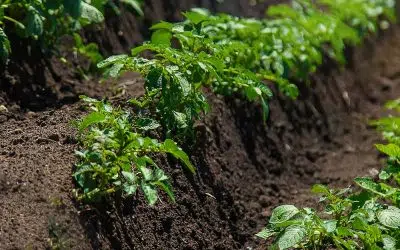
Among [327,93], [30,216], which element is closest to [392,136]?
[327,93]

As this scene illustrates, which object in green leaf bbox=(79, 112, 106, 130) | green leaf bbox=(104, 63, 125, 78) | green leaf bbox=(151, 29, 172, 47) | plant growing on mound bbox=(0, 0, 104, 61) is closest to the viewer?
green leaf bbox=(79, 112, 106, 130)

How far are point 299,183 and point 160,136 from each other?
1.36 m

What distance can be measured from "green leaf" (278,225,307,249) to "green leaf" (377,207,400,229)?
0.35 meters

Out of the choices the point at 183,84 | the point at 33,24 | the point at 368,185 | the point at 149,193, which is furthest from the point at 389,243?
the point at 33,24

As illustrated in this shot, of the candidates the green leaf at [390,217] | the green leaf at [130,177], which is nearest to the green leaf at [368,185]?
the green leaf at [390,217]

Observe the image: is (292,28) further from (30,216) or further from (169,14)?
(30,216)

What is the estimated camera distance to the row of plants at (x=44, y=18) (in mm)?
4129

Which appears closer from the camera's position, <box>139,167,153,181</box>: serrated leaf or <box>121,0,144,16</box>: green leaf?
<box>139,167,153,181</box>: serrated leaf

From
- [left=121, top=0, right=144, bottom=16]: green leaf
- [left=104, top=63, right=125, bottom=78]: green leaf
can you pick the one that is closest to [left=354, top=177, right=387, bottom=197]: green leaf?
[left=104, top=63, right=125, bottom=78]: green leaf

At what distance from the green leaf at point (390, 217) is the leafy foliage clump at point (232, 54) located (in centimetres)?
94

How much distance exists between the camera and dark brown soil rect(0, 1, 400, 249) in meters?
3.46

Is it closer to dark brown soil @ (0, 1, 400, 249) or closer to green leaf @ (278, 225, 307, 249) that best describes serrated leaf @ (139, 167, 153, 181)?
dark brown soil @ (0, 1, 400, 249)

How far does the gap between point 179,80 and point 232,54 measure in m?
0.93

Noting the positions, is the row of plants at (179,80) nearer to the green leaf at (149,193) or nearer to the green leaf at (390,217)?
the green leaf at (149,193)
